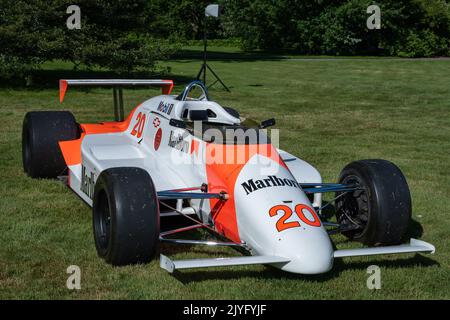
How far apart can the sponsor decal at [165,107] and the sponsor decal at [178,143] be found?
0.49 meters

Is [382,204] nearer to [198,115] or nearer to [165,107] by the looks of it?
[198,115]

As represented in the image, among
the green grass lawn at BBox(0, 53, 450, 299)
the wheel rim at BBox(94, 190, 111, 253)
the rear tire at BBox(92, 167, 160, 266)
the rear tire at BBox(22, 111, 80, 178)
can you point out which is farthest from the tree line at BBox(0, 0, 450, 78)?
the rear tire at BBox(92, 167, 160, 266)

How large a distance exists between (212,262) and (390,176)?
2238 millimetres

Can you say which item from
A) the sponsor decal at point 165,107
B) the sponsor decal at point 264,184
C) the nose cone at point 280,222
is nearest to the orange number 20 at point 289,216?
the nose cone at point 280,222

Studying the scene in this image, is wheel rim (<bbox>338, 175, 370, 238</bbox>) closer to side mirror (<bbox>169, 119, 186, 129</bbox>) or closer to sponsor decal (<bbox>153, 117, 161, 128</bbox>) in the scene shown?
side mirror (<bbox>169, 119, 186, 129</bbox>)

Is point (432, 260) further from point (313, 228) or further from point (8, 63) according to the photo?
point (8, 63)

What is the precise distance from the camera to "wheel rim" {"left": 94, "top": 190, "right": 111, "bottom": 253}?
19.2 feet

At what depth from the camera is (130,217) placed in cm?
533

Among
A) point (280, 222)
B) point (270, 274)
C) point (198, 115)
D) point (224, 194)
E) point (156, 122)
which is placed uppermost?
point (198, 115)

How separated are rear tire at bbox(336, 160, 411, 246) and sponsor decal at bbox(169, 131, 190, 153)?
5.84ft

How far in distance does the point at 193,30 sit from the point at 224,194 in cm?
6568

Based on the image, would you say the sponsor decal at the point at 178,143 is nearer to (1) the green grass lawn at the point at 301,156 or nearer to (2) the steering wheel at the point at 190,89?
(2) the steering wheel at the point at 190,89

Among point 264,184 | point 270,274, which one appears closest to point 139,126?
point 264,184
